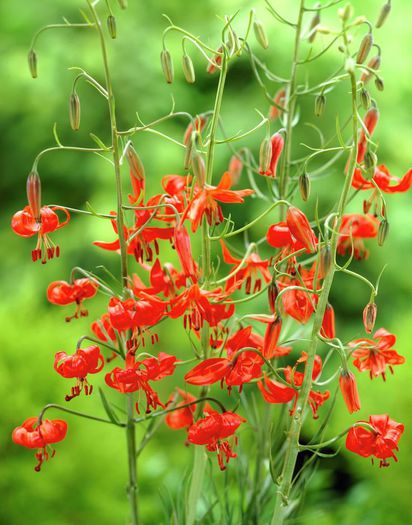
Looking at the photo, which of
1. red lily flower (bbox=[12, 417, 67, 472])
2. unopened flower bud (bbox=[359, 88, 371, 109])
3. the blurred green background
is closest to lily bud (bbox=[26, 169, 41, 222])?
red lily flower (bbox=[12, 417, 67, 472])

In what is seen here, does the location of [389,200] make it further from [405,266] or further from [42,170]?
[42,170]

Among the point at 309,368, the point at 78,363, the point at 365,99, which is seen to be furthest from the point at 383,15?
the point at 78,363

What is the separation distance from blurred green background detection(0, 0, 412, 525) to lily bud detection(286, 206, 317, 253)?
998mm

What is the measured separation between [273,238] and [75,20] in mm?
2463

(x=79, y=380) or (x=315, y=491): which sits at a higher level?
(x=79, y=380)

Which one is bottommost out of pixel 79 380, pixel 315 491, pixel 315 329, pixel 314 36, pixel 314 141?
pixel 315 491

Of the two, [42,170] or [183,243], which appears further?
[42,170]

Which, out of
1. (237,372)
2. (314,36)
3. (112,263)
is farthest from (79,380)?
(112,263)

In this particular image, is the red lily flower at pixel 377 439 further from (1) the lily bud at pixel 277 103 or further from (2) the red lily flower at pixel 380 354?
(1) the lily bud at pixel 277 103

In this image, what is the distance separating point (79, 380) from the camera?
33.5 inches

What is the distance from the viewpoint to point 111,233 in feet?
8.39

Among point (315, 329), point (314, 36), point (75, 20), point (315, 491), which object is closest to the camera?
point (315, 329)

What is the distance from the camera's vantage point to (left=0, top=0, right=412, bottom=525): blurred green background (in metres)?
1.79

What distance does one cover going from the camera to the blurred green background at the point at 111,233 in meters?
1.79
